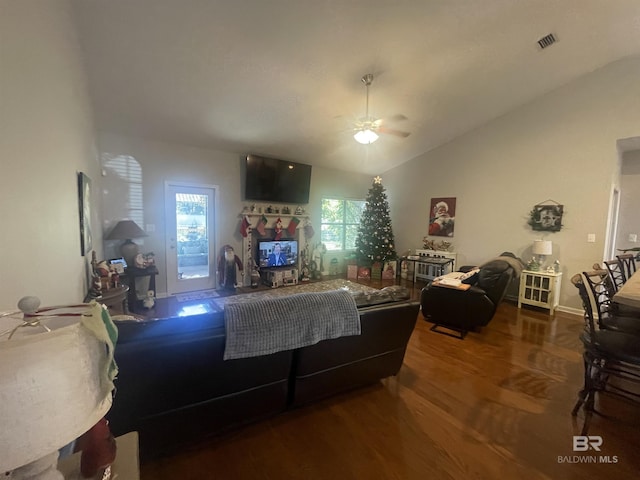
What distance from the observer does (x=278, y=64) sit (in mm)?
3346

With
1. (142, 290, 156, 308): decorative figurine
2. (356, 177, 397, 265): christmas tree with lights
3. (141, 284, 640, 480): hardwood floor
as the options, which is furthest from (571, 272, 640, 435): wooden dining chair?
(142, 290, 156, 308): decorative figurine

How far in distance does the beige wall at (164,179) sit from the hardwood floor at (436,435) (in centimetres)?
382

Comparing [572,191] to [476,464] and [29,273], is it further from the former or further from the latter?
[29,273]

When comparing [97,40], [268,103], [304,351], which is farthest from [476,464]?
[97,40]

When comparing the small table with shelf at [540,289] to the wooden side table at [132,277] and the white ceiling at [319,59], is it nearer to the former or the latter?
the white ceiling at [319,59]

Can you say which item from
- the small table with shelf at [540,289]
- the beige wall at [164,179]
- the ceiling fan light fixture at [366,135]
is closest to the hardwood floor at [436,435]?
the small table with shelf at [540,289]

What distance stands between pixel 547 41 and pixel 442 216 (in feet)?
10.8

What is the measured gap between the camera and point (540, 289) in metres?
4.53

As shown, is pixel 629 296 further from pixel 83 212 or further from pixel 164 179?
pixel 164 179

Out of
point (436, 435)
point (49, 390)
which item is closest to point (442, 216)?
point (436, 435)

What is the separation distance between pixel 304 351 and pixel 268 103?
11.4 feet

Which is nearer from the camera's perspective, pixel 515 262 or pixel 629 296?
pixel 629 296

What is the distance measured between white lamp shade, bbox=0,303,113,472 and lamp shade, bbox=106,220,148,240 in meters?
4.26

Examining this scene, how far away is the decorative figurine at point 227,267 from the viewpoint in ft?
17.6
